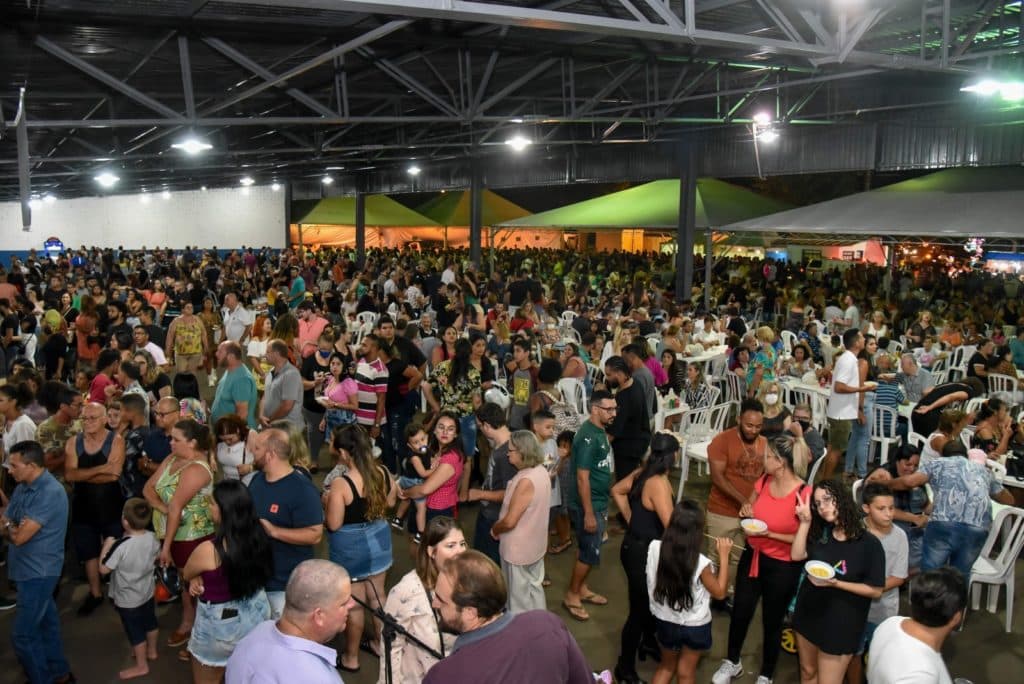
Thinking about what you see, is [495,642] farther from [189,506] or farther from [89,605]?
[89,605]

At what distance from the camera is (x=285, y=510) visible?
11.4 feet

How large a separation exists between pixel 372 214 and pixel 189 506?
2329cm

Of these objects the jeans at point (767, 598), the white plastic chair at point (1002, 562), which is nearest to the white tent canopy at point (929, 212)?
the white plastic chair at point (1002, 562)

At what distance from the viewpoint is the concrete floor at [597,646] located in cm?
409

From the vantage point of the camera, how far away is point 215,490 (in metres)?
3.16

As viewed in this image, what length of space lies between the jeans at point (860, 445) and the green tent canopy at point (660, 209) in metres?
8.20

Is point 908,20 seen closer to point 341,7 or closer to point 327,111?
point 327,111

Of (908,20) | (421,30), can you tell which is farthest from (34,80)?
(908,20)

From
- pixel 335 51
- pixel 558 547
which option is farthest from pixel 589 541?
pixel 335 51

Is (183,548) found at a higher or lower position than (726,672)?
higher

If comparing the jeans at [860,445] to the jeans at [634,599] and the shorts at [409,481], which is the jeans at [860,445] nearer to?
the jeans at [634,599]

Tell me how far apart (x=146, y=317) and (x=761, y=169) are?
1232 cm

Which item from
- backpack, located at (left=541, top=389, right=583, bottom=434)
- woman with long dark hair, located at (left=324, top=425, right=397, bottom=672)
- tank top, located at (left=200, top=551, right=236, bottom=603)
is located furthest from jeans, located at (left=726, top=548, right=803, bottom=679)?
tank top, located at (left=200, top=551, right=236, bottom=603)

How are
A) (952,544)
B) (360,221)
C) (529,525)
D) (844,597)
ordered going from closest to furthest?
(844,597)
(529,525)
(952,544)
(360,221)
